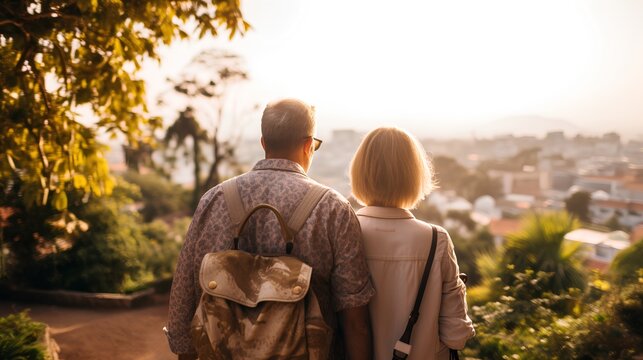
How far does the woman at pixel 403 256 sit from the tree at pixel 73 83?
205cm

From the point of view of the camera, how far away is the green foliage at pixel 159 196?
58.4 ft

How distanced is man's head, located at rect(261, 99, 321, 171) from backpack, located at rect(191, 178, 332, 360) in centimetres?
26

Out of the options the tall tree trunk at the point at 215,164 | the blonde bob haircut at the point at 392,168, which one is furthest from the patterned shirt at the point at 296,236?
the tall tree trunk at the point at 215,164

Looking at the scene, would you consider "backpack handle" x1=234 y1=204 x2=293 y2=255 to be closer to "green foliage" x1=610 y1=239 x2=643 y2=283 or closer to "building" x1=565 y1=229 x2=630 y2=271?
"green foliage" x1=610 y1=239 x2=643 y2=283

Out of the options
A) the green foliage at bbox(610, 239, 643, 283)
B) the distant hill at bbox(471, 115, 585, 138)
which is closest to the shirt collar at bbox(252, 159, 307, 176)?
the green foliage at bbox(610, 239, 643, 283)

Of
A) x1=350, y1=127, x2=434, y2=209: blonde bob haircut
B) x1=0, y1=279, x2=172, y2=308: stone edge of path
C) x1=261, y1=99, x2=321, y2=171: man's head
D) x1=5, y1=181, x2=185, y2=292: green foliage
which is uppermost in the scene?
x1=261, y1=99, x2=321, y2=171: man's head

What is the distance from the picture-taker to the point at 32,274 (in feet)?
21.4

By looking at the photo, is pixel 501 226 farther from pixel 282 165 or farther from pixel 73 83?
pixel 282 165

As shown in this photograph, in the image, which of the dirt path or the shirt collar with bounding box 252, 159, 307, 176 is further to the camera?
the dirt path

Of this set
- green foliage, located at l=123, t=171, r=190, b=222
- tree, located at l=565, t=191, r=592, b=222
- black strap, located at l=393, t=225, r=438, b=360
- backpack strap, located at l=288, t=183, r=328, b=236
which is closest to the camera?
backpack strap, located at l=288, t=183, r=328, b=236

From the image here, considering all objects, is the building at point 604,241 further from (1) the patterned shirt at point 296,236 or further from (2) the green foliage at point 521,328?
(1) the patterned shirt at point 296,236

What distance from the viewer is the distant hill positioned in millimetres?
48281

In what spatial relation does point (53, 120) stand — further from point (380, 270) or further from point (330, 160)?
point (330, 160)

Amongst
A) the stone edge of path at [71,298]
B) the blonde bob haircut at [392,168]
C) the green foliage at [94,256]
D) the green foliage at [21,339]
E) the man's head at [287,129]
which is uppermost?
the man's head at [287,129]
